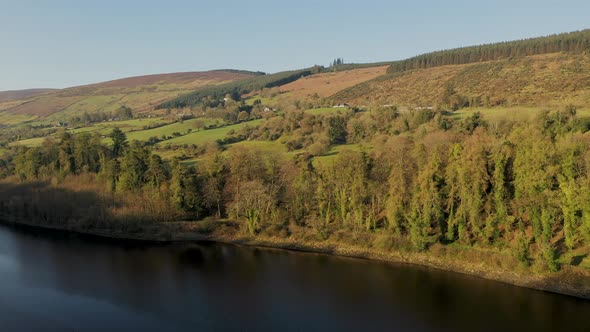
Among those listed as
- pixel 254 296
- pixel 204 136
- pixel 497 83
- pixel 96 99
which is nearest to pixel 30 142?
pixel 204 136

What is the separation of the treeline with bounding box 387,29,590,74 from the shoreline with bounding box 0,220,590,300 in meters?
78.4

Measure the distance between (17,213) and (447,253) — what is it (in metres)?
55.1

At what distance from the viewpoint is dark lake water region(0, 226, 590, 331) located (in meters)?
26.8

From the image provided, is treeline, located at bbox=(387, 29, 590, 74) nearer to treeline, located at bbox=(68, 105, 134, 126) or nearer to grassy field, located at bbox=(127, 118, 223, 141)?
grassy field, located at bbox=(127, 118, 223, 141)

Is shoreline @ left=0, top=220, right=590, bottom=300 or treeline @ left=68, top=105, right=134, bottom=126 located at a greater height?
treeline @ left=68, top=105, right=134, bottom=126

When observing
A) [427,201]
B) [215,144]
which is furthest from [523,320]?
[215,144]

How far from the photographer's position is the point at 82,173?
204 feet

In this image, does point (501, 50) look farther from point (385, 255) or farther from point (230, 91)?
point (230, 91)

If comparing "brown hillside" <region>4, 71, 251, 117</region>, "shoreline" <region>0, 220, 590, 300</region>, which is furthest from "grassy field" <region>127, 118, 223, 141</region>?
"brown hillside" <region>4, 71, 251, 117</region>

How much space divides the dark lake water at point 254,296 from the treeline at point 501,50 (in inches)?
3260

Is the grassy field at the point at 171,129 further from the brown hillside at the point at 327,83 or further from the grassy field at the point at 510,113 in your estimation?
the grassy field at the point at 510,113

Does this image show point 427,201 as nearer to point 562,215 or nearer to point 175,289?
point 562,215

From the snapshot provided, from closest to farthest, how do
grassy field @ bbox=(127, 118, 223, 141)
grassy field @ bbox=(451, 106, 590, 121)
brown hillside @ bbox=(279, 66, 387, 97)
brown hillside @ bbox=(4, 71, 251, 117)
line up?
1. grassy field @ bbox=(451, 106, 590, 121)
2. grassy field @ bbox=(127, 118, 223, 141)
3. brown hillside @ bbox=(279, 66, 387, 97)
4. brown hillside @ bbox=(4, 71, 251, 117)

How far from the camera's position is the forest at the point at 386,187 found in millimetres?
34969
